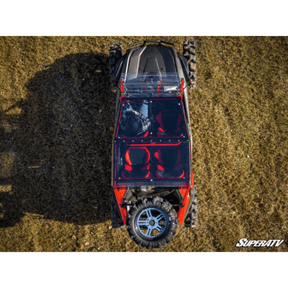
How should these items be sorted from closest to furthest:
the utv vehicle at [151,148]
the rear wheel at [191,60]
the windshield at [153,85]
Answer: the utv vehicle at [151,148] → the windshield at [153,85] → the rear wheel at [191,60]

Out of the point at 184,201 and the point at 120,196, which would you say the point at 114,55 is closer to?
the point at 120,196

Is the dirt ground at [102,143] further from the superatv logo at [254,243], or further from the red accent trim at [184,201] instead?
the red accent trim at [184,201]

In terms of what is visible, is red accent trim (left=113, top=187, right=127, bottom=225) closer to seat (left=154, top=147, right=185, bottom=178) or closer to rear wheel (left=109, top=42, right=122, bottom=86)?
seat (left=154, top=147, right=185, bottom=178)

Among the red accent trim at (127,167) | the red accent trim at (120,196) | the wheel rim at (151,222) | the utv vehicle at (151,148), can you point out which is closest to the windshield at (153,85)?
the utv vehicle at (151,148)

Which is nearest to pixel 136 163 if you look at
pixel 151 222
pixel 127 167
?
pixel 127 167

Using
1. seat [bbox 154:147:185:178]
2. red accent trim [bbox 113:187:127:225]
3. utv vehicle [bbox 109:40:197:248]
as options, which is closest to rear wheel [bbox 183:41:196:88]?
utv vehicle [bbox 109:40:197:248]

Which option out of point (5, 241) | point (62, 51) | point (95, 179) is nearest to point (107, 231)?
point (95, 179)
